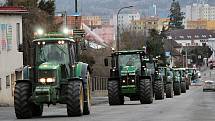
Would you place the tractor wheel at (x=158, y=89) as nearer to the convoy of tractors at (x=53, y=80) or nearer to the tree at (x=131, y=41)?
the convoy of tractors at (x=53, y=80)

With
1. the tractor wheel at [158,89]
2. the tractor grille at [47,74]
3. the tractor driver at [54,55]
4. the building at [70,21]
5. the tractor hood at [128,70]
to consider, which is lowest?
the tractor wheel at [158,89]

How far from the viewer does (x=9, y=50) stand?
166 feet

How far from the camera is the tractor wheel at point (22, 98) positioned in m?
24.8

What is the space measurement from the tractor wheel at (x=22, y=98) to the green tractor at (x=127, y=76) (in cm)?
1314

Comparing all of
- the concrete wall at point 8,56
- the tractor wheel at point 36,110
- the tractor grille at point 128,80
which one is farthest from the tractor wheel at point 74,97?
the concrete wall at point 8,56

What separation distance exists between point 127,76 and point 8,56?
1430cm

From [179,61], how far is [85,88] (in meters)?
170

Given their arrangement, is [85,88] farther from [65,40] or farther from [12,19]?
[12,19]

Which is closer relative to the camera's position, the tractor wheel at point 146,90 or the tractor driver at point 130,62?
the tractor wheel at point 146,90

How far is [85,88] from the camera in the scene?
26078 millimetres

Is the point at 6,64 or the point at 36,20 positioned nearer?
the point at 6,64

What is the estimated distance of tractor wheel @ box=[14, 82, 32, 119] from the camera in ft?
81.3

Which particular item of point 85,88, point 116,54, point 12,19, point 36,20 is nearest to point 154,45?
point 36,20

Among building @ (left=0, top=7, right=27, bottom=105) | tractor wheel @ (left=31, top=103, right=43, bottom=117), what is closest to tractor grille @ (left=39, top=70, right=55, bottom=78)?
tractor wheel @ (left=31, top=103, right=43, bottom=117)
